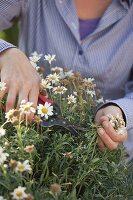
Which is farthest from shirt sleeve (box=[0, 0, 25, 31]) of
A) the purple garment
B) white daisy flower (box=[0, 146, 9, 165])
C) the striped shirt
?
white daisy flower (box=[0, 146, 9, 165])

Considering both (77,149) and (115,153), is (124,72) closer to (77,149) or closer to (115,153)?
(115,153)

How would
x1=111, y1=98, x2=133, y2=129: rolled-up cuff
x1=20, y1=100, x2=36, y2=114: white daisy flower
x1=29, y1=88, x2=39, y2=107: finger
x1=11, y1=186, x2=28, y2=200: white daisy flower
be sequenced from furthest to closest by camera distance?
x1=111, y1=98, x2=133, y2=129: rolled-up cuff, x1=29, y1=88, x2=39, y2=107: finger, x1=20, y1=100, x2=36, y2=114: white daisy flower, x1=11, y1=186, x2=28, y2=200: white daisy flower

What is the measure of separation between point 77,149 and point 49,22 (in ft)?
1.89

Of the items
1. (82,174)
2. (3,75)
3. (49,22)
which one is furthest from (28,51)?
(82,174)

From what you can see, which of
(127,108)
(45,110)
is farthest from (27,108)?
(127,108)

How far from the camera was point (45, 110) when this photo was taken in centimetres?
96

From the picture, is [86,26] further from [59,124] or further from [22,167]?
[22,167]

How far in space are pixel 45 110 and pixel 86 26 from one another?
1.76 ft

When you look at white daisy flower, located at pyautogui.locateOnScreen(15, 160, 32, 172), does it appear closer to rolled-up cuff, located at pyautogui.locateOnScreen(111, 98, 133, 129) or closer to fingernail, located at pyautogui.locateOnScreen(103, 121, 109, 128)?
fingernail, located at pyautogui.locateOnScreen(103, 121, 109, 128)

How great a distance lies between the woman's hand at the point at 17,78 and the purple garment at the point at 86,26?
33 centimetres

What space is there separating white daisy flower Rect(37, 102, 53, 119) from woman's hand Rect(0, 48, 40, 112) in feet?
0.12

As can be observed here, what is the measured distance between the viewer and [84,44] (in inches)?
54.5

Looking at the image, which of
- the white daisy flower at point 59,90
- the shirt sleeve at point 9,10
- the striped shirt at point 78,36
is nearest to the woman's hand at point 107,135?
the white daisy flower at point 59,90

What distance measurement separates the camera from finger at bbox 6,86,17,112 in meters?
0.97
